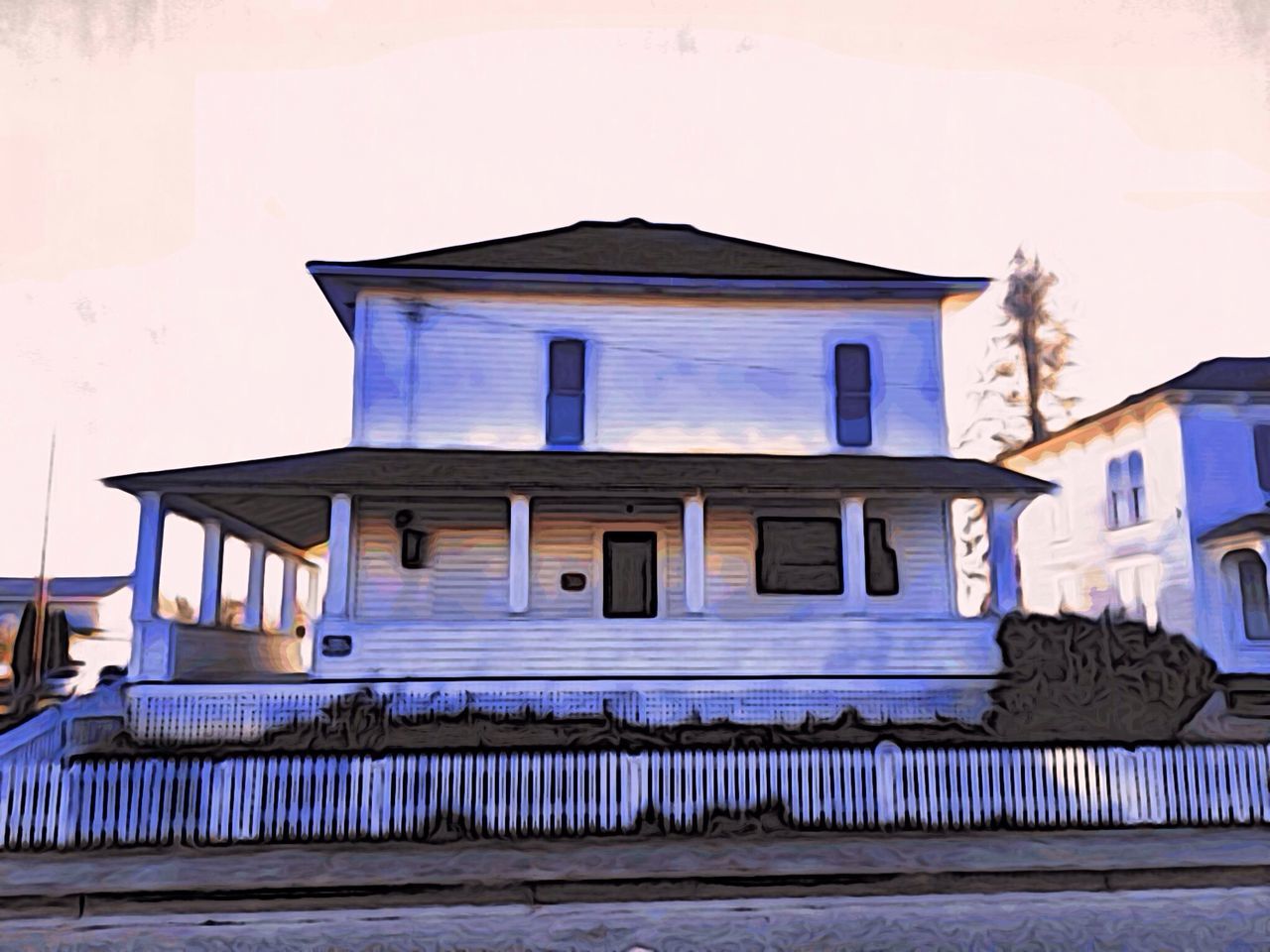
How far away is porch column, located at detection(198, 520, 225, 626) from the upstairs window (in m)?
14.6

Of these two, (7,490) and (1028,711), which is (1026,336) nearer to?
(1028,711)

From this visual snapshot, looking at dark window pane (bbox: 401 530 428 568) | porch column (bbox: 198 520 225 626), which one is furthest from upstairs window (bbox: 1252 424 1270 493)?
porch column (bbox: 198 520 225 626)

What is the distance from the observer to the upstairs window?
45.3 ft

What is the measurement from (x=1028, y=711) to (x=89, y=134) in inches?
452

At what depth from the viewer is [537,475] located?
12086 millimetres

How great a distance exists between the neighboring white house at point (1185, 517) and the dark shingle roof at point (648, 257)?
4033 mm

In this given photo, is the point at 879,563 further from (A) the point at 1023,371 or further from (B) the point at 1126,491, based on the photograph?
(B) the point at 1126,491

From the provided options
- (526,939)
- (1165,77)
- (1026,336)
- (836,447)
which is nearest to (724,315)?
(836,447)

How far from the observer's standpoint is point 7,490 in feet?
32.2

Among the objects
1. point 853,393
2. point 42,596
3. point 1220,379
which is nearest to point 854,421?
point 853,393

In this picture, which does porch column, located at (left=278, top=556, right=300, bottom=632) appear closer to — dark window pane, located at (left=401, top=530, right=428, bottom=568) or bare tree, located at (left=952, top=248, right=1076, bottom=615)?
dark window pane, located at (left=401, top=530, right=428, bottom=568)

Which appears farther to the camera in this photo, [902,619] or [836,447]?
[836,447]

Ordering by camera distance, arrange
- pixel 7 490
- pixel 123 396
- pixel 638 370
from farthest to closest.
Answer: pixel 638 370, pixel 123 396, pixel 7 490

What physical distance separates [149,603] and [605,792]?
22.2ft
